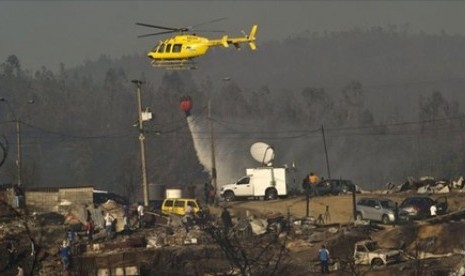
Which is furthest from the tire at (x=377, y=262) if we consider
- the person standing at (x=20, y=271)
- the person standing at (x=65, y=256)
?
the person standing at (x=20, y=271)

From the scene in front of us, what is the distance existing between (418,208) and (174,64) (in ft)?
61.3

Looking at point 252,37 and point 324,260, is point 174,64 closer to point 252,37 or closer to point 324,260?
point 252,37

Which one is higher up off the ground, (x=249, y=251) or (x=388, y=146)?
(x=388, y=146)

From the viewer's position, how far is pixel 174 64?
63.0m

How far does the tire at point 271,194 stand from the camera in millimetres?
65350

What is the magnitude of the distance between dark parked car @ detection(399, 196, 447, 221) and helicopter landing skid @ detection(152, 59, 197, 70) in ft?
52.6

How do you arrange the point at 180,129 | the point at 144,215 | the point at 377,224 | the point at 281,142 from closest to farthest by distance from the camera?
the point at 377,224, the point at 144,215, the point at 281,142, the point at 180,129

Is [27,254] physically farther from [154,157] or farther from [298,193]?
[154,157]

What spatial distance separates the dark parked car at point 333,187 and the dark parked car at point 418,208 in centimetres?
1217

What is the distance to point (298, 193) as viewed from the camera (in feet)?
225

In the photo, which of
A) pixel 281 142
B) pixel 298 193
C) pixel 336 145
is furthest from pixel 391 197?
pixel 336 145

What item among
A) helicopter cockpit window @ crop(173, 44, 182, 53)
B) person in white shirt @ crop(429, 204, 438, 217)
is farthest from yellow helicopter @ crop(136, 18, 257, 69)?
person in white shirt @ crop(429, 204, 438, 217)

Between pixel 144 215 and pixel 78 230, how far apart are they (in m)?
3.89

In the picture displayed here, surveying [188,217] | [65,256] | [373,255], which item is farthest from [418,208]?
[65,256]
